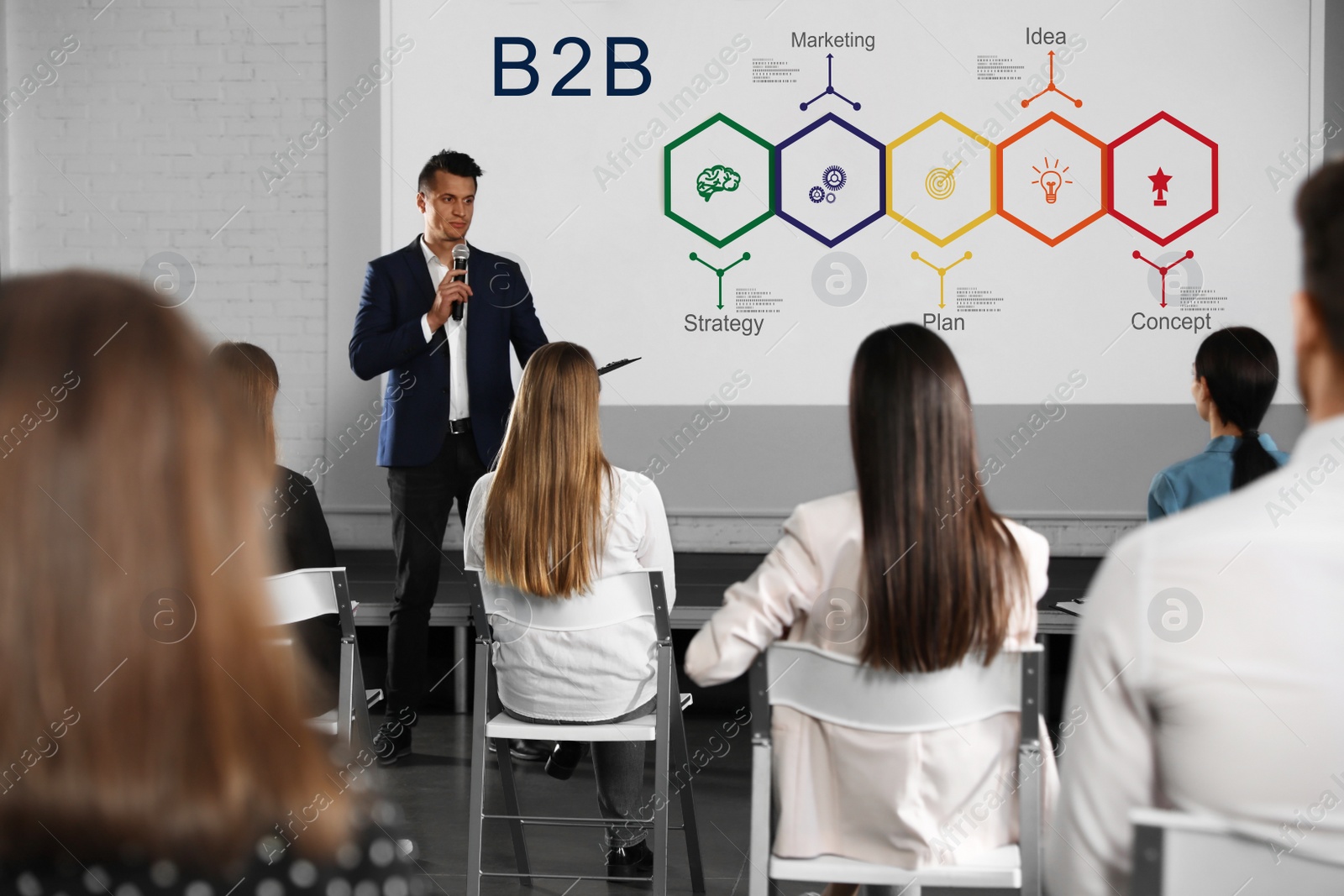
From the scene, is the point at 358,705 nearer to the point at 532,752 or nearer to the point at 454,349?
the point at 532,752

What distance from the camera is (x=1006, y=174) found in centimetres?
441

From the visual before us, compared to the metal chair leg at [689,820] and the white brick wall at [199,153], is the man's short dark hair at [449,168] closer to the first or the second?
the white brick wall at [199,153]

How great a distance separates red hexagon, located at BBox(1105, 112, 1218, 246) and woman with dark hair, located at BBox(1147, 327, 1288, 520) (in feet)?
6.47

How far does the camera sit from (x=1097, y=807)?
886 millimetres

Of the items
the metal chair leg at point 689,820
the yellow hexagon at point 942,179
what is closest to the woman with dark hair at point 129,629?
the metal chair leg at point 689,820

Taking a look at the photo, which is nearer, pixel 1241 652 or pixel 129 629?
pixel 129 629

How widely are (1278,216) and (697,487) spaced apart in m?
2.51

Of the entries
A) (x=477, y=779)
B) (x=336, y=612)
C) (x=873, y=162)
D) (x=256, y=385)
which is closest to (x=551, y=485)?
(x=336, y=612)

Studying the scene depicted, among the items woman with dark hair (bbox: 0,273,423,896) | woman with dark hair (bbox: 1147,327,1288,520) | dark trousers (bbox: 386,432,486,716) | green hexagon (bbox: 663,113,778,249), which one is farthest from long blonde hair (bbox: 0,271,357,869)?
green hexagon (bbox: 663,113,778,249)

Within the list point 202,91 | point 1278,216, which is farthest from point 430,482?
point 1278,216

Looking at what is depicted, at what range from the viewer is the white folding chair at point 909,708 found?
4.99 ft

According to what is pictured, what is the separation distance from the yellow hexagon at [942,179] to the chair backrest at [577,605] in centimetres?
271

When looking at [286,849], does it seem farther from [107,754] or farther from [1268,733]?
[1268,733]

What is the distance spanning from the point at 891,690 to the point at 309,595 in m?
1.19
